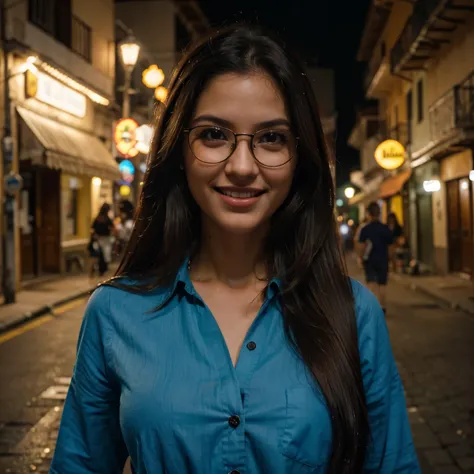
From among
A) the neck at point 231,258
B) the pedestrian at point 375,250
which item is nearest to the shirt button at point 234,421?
the neck at point 231,258

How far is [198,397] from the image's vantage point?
1.58 metres

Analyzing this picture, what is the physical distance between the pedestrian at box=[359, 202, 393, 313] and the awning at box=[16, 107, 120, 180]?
27.1 feet

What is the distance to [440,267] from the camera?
65.8 feet

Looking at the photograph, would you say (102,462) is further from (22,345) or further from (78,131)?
(78,131)

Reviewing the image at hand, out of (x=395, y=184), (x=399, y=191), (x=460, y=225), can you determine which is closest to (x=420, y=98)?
(x=395, y=184)

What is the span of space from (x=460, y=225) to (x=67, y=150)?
473 inches

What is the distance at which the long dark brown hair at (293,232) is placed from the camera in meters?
1.68

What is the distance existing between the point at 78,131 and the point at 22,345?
11938 mm

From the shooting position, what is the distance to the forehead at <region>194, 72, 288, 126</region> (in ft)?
5.60

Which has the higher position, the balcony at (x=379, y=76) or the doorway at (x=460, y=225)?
the balcony at (x=379, y=76)

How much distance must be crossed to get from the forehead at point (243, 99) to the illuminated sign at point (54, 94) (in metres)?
13.9

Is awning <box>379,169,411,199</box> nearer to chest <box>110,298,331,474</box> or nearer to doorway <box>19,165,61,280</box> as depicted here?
doorway <box>19,165,61,280</box>

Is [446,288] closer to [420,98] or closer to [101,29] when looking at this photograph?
[420,98]

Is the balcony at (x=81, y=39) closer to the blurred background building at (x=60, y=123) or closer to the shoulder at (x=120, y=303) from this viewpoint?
the blurred background building at (x=60, y=123)
